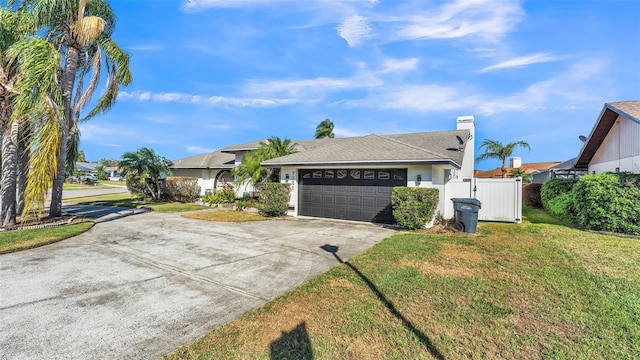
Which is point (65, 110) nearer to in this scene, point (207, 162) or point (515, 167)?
point (207, 162)

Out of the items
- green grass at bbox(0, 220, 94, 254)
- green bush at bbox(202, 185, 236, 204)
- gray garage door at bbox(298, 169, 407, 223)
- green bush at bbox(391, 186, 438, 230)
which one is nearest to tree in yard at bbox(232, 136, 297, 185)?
gray garage door at bbox(298, 169, 407, 223)

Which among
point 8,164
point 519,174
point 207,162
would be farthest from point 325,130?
point 8,164

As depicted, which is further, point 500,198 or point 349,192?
point 349,192

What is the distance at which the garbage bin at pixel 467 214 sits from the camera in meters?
9.27

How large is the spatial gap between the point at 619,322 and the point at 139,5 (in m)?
17.9

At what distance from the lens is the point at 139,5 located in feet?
40.5

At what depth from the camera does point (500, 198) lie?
38.5 feet

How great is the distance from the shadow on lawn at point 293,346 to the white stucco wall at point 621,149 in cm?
1553

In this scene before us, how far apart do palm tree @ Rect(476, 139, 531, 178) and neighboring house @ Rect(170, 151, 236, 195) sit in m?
25.1

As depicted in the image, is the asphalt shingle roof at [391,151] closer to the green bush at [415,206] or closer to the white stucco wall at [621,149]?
the green bush at [415,206]

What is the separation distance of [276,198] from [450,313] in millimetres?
10614

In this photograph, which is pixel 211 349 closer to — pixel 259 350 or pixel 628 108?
pixel 259 350

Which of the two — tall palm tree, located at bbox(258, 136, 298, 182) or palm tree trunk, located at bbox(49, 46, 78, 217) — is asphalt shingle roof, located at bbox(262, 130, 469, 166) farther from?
palm tree trunk, located at bbox(49, 46, 78, 217)

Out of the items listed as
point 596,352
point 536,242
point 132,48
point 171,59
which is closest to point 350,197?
point 536,242
